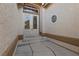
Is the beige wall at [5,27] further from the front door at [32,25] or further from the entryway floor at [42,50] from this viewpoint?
the front door at [32,25]

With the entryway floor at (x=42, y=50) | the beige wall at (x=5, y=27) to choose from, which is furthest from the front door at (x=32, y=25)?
the beige wall at (x=5, y=27)

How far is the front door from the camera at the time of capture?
25.0 ft

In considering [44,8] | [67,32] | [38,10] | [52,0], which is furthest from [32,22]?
[52,0]

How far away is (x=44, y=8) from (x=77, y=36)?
13.1 feet

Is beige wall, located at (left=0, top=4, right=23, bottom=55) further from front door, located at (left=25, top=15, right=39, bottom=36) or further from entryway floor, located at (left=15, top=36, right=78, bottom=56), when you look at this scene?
front door, located at (left=25, top=15, right=39, bottom=36)

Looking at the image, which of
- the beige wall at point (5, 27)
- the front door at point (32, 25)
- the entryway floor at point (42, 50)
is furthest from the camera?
the front door at point (32, 25)

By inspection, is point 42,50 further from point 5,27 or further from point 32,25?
point 32,25

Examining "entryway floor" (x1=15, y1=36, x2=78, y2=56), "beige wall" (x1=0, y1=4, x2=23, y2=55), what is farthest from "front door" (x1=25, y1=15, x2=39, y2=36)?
"beige wall" (x1=0, y1=4, x2=23, y2=55)

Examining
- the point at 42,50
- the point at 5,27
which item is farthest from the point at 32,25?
the point at 5,27

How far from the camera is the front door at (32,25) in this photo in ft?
25.0

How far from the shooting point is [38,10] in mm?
7906

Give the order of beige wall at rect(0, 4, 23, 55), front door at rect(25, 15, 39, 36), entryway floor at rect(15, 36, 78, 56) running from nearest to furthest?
beige wall at rect(0, 4, 23, 55)
entryway floor at rect(15, 36, 78, 56)
front door at rect(25, 15, 39, 36)

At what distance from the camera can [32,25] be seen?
25.6 ft

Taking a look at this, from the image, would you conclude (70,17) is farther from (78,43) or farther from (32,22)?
(32,22)
